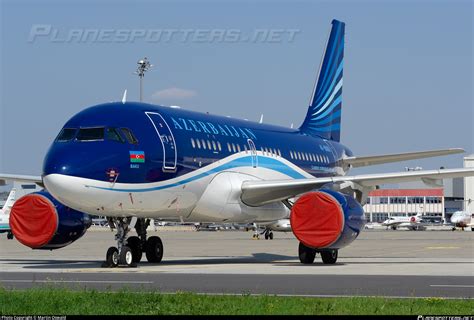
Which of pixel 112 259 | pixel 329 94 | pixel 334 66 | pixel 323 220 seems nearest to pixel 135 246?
pixel 112 259

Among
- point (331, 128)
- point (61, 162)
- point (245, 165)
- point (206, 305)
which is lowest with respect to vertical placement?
point (206, 305)

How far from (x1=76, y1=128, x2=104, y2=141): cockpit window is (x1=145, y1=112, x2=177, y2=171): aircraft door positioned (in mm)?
1672

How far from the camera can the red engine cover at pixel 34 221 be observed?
24.6 m

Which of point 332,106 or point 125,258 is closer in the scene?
point 125,258

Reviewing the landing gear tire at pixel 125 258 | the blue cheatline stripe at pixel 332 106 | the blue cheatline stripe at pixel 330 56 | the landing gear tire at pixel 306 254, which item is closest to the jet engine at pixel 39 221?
the landing gear tire at pixel 125 258

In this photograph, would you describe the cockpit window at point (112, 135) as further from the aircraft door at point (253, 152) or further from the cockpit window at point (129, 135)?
the aircraft door at point (253, 152)

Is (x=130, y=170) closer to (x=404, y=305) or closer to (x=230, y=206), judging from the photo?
(x=230, y=206)

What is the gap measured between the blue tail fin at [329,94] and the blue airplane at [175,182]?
16.7ft

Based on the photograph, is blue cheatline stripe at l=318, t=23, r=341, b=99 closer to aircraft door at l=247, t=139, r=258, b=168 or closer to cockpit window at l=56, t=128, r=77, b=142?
aircraft door at l=247, t=139, r=258, b=168

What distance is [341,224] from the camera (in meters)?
23.0

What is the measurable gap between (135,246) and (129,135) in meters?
4.52

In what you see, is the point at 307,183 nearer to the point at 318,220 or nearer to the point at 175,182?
the point at 318,220

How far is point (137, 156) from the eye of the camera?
21.9 m

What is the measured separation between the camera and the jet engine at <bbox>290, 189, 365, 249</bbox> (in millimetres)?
23078
